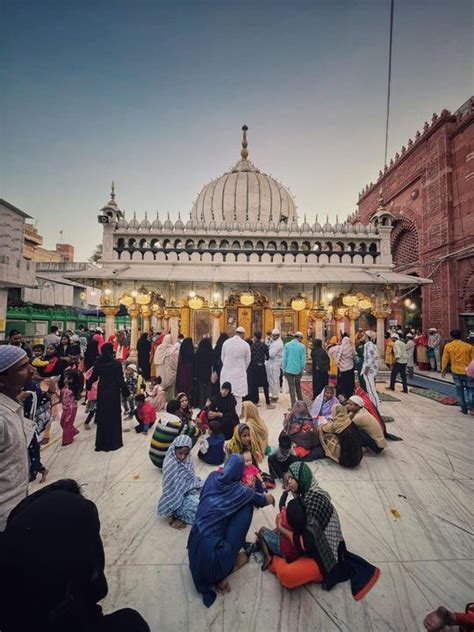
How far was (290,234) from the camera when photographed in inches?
489

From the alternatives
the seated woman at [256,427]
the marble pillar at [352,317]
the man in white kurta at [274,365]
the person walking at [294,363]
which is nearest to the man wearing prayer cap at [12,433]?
the seated woman at [256,427]

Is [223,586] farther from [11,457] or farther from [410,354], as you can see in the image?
[410,354]

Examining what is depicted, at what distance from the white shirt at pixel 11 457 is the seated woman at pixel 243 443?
7.99 ft

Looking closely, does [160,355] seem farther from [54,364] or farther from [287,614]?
[287,614]

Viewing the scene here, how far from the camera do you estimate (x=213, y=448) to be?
4.25 meters

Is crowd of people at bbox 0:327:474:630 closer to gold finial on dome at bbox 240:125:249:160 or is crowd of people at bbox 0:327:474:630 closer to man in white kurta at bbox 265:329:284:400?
man in white kurta at bbox 265:329:284:400

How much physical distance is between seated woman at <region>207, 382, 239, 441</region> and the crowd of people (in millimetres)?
18

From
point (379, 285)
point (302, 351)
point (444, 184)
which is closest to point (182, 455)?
point (302, 351)

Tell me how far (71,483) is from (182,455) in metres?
1.68

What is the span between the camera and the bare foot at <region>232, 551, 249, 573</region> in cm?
238

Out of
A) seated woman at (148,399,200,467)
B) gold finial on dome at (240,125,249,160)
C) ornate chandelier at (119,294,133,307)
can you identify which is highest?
gold finial on dome at (240,125,249,160)

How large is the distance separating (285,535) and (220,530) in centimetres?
55

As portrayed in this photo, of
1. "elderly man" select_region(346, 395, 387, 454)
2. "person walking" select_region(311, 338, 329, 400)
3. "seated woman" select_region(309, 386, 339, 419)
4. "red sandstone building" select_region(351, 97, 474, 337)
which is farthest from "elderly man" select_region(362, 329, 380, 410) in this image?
"red sandstone building" select_region(351, 97, 474, 337)

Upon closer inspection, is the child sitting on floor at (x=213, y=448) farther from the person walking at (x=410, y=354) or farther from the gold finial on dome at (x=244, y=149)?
Result: the gold finial on dome at (x=244, y=149)
